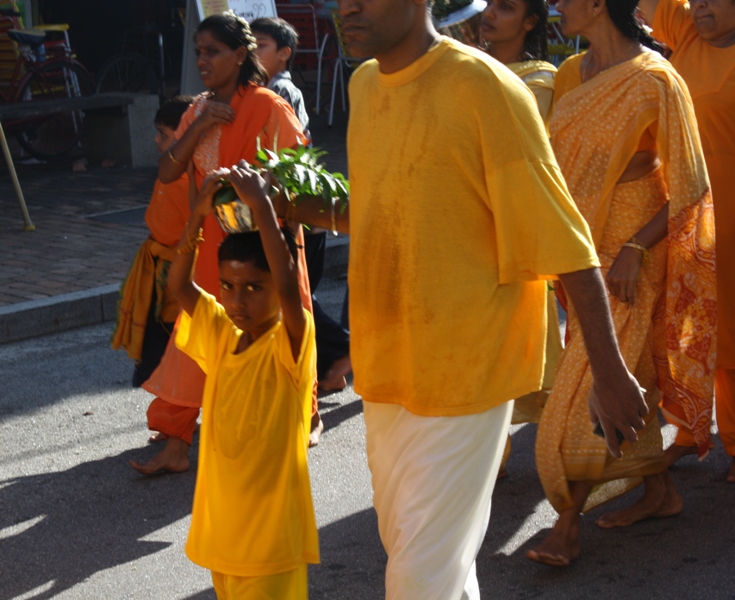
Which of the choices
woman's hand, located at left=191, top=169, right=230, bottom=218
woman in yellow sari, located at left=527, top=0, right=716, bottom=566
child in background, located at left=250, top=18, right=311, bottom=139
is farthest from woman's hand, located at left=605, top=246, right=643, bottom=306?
child in background, located at left=250, top=18, right=311, bottom=139

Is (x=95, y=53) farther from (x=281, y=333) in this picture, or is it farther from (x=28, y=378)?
(x=281, y=333)

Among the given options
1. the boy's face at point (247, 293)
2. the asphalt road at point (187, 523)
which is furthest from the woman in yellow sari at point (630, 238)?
the boy's face at point (247, 293)

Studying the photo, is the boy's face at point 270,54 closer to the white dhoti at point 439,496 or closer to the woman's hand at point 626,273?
the woman's hand at point 626,273

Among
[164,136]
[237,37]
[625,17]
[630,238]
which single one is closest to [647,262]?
[630,238]

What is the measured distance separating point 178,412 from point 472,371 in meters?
2.55

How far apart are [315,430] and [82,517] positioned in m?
1.25

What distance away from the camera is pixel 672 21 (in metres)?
5.16

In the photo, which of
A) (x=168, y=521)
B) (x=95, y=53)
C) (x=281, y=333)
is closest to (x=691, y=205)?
(x=281, y=333)

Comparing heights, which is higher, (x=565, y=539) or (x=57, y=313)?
(x=565, y=539)

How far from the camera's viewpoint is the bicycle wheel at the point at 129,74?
1471 cm

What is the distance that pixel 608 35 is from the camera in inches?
164

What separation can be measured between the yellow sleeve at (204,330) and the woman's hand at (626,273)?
4.70 feet

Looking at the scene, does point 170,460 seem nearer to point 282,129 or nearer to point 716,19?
point 282,129

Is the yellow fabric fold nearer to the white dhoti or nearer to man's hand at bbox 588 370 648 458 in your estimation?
the white dhoti
